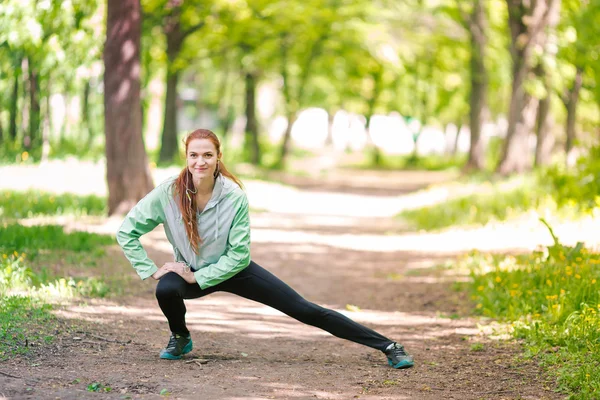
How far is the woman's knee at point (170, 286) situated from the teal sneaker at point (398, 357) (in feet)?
5.24

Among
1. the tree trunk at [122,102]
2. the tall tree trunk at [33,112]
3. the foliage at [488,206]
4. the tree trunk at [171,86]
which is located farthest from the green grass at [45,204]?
the tree trunk at [171,86]

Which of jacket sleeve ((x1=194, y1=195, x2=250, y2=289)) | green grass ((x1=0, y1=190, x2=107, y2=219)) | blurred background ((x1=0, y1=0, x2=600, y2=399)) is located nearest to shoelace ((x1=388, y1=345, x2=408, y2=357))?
blurred background ((x1=0, y1=0, x2=600, y2=399))

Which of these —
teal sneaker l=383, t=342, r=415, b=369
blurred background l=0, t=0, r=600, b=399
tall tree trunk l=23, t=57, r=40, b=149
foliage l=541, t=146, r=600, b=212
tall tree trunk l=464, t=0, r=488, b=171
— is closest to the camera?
teal sneaker l=383, t=342, r=415, b=369

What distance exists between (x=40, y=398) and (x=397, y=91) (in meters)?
41.2

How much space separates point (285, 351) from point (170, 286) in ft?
5.18

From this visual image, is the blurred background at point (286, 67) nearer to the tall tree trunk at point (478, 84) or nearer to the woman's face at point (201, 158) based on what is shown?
the tall tree trunk at point (478, 84)

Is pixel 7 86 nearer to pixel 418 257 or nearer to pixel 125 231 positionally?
pixel 418 257

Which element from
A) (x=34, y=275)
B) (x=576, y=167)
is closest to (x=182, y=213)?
(x=34, y=275)

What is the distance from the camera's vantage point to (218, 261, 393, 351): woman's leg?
18.1 ft

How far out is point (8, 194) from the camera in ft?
43.7

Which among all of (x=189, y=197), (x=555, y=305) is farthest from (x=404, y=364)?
(x=189, y=197)

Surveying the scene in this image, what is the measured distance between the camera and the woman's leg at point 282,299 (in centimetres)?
552

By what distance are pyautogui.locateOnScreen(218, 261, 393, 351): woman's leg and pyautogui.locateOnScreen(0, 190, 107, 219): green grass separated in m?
7.32

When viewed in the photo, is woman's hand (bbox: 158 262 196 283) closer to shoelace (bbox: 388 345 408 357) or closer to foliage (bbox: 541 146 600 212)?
shoelace (bbox: 388 345 408 357)
